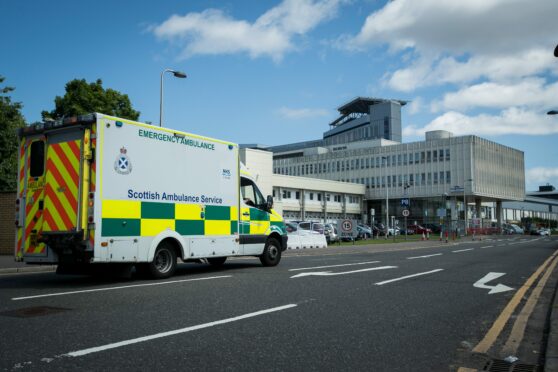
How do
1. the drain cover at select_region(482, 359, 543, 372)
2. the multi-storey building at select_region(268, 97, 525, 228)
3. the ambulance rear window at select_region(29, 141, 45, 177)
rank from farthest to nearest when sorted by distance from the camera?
the multi-storey building at select_region(268, 97, 525, 228) → the ambulance rear window at select_region(29, 141, 45, 177) → the drain cover at select_region(482, 359, 543, 372)

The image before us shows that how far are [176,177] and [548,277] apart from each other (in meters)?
9.26

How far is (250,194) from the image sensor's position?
1426cm

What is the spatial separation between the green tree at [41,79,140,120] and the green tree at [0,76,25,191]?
1.91 m

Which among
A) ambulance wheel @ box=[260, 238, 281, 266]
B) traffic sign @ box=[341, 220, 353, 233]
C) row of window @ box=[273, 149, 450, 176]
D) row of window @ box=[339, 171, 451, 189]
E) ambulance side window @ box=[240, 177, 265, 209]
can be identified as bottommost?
ambulance wheel @ box=[260, 238, 281, 266]

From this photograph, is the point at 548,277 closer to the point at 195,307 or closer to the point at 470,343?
the point at 470,343

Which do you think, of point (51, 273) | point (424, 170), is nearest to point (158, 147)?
point (51, 273)

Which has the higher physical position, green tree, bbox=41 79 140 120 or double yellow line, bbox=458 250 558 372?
green tree, bbox=41 79 140 120

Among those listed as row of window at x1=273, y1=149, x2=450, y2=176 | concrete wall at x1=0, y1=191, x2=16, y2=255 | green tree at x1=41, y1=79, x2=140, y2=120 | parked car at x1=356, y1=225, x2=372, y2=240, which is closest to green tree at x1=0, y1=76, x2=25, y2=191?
green tree at x1=41, y1=79, x2=140, y2=120

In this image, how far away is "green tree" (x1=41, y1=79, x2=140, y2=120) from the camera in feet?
108

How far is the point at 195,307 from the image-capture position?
7.39 m

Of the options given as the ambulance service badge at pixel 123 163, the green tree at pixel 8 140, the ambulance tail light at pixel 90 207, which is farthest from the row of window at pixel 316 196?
the ambulance tail light at pixel 90 207

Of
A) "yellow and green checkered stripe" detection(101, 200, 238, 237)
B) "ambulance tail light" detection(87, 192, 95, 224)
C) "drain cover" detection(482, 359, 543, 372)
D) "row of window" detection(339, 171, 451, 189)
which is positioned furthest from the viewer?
"row of window" detection(339, 171, 451, 189)

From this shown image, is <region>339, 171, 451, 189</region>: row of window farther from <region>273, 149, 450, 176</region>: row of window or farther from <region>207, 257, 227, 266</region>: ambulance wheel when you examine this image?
<region>207, 257, 227, 266</region>: ambulance wheel

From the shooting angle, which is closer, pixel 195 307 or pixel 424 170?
pixel 195 307
